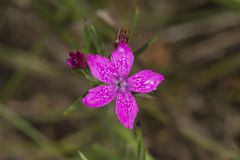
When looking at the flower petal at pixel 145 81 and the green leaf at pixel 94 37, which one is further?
the green leaf at pixel 94 37

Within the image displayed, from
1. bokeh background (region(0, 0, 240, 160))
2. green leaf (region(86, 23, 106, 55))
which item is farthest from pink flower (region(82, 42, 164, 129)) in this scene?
bokeh background (region(0, 0, 240, 160))

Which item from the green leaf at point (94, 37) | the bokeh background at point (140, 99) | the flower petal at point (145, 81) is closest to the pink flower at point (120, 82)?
the flower petal at point (145, 81)

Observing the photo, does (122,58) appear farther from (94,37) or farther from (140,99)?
(140,99)

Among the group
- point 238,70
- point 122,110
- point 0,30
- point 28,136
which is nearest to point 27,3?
point 0,30

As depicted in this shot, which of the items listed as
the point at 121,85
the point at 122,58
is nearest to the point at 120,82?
the point at 121,85

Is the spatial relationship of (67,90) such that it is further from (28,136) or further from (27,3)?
(27,3)

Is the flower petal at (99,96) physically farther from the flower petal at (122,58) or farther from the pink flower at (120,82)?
the flower petal at (122,58)
